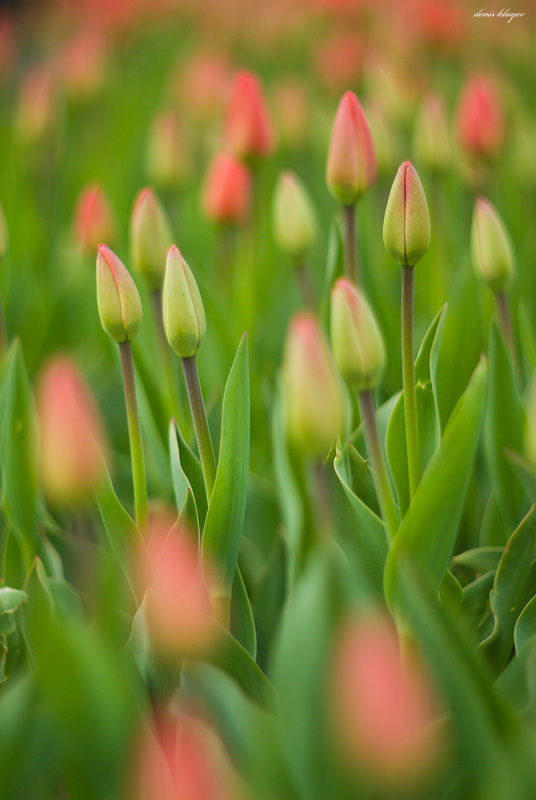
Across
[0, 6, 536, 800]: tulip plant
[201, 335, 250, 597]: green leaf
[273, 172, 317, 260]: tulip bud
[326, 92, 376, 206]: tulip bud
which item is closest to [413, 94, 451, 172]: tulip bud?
[0, 6, 536, 800]: tulip plant

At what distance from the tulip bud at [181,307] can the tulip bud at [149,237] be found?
0.61 feet

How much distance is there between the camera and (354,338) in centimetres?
46

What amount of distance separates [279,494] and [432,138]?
1.61 feet

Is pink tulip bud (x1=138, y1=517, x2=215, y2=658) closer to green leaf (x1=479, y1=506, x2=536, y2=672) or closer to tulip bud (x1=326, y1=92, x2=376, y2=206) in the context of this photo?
green leaf (x1=479, y1=506, x2=536, y2=672)

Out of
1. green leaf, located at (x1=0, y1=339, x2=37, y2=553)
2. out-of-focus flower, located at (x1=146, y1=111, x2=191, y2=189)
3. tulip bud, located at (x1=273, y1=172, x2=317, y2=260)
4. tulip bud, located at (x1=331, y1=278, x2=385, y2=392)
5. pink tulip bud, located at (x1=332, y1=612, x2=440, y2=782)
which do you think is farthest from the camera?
out-of-focus flower, located at (x1=146, y1=111, x2=191, y2=189)

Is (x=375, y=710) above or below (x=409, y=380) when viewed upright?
below

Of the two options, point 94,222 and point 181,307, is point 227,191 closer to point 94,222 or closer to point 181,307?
point 94,222

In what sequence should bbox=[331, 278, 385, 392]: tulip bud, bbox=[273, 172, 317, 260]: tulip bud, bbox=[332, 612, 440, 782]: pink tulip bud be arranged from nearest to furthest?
bbox=[332, 612, 440, 782]: pink tulip bud < bbox=[331, 278, 385, 392]: tulip bud < bbox=[273, 172, 317, 260]: tulip bud

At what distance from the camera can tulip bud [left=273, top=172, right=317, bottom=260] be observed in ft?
2.68

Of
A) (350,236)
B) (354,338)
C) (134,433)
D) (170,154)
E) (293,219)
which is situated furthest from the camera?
(170,154)

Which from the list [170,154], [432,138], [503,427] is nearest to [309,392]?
[503,427]

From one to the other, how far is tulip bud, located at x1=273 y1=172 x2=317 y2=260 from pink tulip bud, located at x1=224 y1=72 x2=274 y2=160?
120 millimetres

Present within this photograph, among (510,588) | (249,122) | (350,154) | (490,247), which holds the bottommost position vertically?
(510,588)

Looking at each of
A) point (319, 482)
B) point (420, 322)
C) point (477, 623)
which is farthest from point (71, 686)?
point (420, 322)
